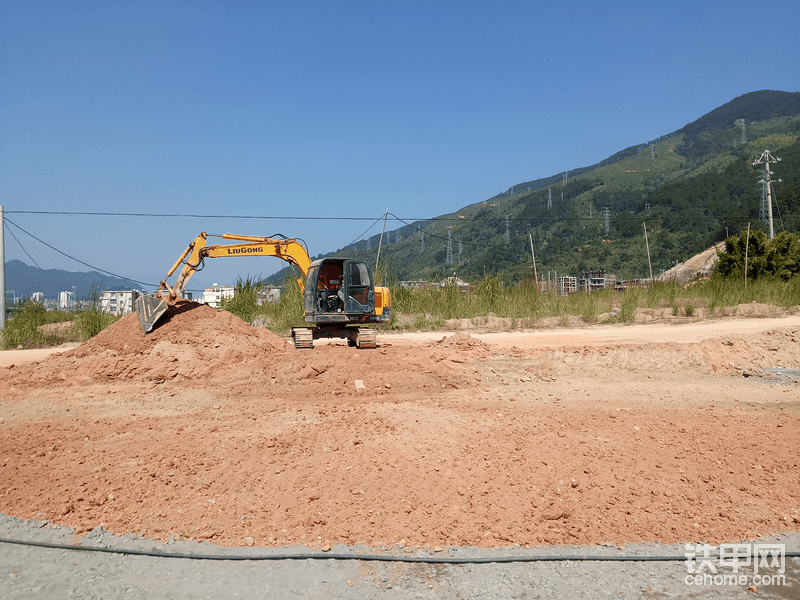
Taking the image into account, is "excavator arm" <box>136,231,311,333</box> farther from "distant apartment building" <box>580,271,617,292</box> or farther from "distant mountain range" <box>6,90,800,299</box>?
"distant apartment building" <box>580,271,617,292</box>

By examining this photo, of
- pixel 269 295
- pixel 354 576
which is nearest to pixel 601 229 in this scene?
pixel 269 295

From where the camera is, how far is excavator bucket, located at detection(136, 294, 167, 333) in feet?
38.3

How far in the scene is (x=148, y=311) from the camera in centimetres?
1176

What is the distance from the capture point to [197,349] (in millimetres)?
11133

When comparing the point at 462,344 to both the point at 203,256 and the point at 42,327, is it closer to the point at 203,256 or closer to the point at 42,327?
the point at 203,256

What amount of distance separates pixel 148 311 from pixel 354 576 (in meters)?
9.84

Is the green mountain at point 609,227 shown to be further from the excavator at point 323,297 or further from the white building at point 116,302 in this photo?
the white building at point 116,302

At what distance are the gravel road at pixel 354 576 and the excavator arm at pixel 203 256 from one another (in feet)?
27.6

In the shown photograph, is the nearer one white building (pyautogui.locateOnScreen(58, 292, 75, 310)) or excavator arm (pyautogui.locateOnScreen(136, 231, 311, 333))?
excavator arm (pyautogui.locateOnScreen(136, 231, 311, 333))

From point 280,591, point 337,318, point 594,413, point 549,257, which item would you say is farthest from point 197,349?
point 549,257

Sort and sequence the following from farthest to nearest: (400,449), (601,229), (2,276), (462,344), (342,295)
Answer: (601,229)
(2,276)
(342,295)
(462,344)
(400,449)

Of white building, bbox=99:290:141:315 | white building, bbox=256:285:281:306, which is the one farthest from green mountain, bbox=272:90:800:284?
white building, bbox=99:290:141:315

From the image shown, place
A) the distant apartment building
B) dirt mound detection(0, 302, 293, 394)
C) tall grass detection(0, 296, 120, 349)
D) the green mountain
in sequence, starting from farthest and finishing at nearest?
the green mountain → the distant apartment building → tall grass detection(0, 296, 120, 349) → dirt mound detection(0, 302, 293, 394)

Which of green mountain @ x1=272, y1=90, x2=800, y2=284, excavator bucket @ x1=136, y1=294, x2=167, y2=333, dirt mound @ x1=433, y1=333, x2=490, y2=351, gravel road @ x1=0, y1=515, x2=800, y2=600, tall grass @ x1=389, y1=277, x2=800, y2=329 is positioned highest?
green mountain @ x1=272, y1=90, x2=800, y2=284
